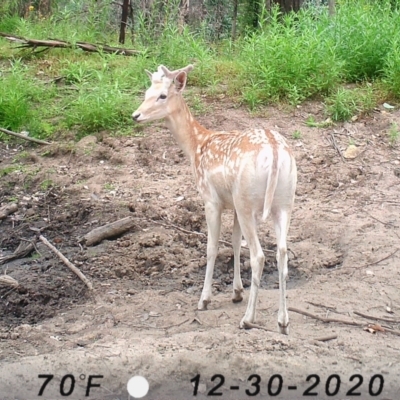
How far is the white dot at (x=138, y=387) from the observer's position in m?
5.19

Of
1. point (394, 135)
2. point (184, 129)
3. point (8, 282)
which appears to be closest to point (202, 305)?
point (184, 129)

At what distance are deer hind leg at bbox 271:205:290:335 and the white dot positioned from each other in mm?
1227

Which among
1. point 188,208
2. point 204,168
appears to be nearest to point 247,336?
point 204,168

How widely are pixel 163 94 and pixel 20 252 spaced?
222cm

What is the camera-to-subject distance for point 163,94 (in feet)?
22.8

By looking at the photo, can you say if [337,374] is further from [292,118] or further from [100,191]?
[292,118]

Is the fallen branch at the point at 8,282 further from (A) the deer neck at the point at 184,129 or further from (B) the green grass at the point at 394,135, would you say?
(B) the green grass at the point at 394,135

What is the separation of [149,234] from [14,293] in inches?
64.5

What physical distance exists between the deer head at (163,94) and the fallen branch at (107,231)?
142cm

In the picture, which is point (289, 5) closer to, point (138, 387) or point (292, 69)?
point (292, 69)

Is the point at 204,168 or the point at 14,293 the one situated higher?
the point at 204,168

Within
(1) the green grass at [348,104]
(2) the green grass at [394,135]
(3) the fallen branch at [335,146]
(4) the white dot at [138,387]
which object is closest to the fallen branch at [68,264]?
(4) the white dot at [138,387]

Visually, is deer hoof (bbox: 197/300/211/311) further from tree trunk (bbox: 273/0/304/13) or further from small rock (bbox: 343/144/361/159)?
tree trunk (bbox: 273/0/304/13)

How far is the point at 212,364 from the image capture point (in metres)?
5.37
